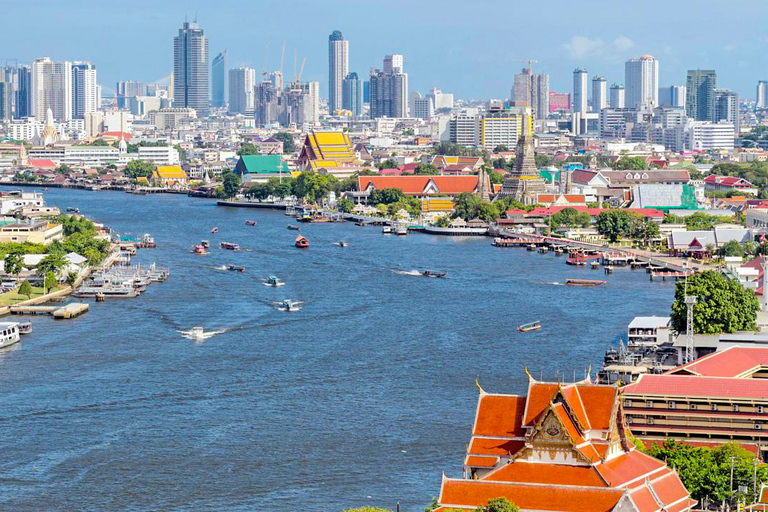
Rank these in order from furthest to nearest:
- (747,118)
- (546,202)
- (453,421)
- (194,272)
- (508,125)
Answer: (747,118), (508,125), (546,202), (194,272), (453,421)

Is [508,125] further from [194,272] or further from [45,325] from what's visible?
[45,325]

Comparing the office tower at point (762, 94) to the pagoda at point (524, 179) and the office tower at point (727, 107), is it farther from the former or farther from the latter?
the pagoda at point (524, 179)

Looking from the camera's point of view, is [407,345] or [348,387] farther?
[407,345]

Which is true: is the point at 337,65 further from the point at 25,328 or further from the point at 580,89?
the point at 25,328

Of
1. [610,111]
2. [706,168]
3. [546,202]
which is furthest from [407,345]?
[610,111]

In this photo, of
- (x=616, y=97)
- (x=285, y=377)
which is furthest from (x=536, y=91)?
(x=285, y=377)

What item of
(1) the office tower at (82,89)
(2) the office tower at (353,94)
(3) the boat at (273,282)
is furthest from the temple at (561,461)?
(2) the office tower at (353,94)

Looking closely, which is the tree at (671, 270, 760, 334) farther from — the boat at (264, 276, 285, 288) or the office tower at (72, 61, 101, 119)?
the office tower at (72, 61, 101, 119)
